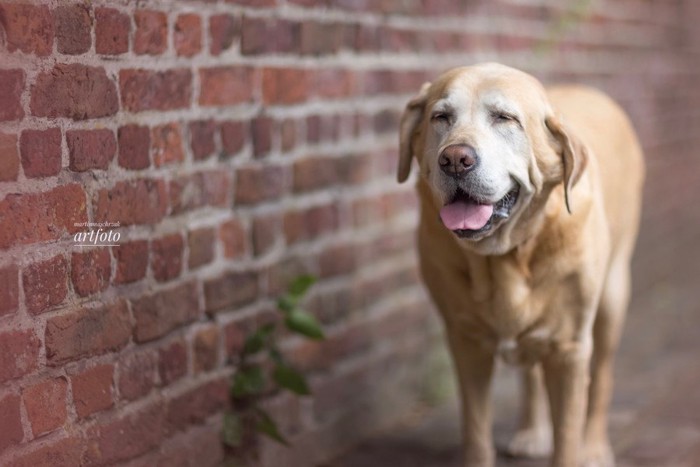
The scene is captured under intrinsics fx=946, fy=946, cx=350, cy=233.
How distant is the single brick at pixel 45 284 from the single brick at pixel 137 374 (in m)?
0.30

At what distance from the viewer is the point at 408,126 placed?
2.57 meters

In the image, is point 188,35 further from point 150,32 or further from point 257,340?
point 257,340

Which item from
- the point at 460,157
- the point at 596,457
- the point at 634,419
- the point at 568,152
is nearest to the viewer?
the point at 460,157

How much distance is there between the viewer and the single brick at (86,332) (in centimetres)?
218

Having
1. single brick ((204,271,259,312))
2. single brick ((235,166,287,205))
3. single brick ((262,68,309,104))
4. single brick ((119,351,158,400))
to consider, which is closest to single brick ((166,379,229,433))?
single brick ((119,351,158,400))

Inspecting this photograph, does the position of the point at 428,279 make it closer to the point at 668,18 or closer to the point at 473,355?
the point at 473,355

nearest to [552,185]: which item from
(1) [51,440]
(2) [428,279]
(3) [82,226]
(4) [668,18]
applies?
(2) [428,279]

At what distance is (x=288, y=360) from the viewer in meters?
3.09

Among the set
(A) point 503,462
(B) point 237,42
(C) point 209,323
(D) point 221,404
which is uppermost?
(B) point 237,42

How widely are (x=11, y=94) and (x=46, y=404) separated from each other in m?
0.70

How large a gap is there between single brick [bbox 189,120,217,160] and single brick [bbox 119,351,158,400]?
1.85ft

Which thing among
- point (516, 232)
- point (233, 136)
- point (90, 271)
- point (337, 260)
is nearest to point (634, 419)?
point (337, 260)

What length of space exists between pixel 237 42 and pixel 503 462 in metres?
1.65

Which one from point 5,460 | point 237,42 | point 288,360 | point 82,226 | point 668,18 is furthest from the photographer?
point 668,18
